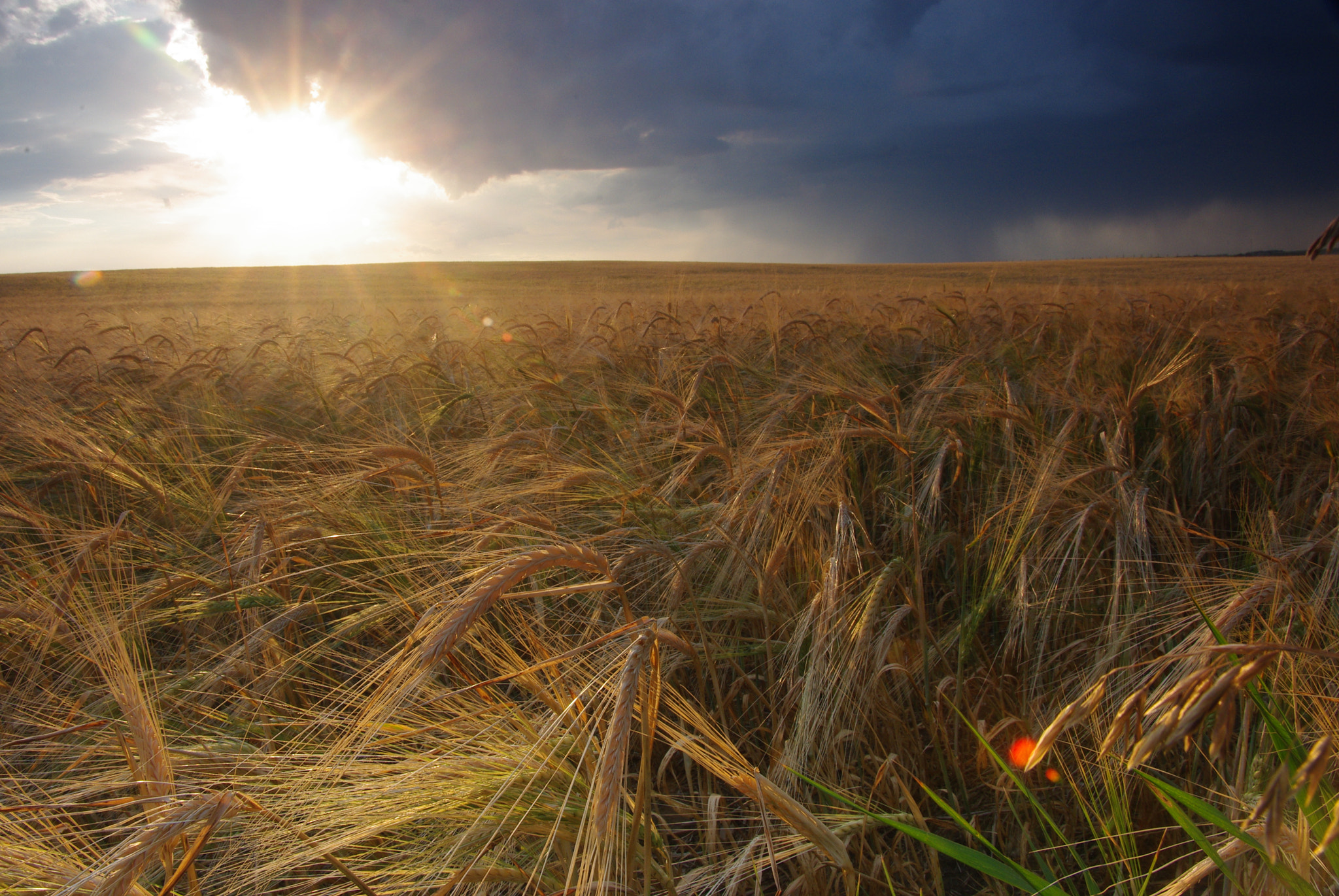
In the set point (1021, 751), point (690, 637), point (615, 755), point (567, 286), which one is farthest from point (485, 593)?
point (567, 286)

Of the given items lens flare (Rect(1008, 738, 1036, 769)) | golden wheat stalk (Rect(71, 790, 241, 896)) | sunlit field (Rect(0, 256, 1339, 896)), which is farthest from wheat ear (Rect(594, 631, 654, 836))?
lens flare (Rect(1008, 738, 1036, 769))

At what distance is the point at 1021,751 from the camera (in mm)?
1510

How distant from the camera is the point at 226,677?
1.72 metres

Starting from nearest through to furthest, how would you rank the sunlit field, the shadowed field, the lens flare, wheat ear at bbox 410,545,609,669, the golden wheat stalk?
the golden wheat stalk
wheat ear at bbox 410,545,609,669
the sunlit field
the lens flare
the shadowed field

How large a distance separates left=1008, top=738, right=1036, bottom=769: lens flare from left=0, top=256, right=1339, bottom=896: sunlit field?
32 millimetres

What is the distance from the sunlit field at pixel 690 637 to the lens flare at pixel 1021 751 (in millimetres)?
32

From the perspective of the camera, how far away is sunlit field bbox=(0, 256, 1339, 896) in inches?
39.3

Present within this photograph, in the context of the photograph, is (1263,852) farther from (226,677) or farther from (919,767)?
(226,677)

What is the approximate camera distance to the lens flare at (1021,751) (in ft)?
4.86

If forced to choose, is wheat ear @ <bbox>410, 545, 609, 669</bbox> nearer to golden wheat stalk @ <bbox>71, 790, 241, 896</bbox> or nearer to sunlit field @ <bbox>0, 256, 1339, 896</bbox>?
sunlit field @ <bbox>0, 256, 1339, 896</bbox>

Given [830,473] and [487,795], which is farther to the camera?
[830,473]

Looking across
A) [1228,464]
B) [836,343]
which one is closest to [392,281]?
[836,343]

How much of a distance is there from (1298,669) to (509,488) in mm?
1995

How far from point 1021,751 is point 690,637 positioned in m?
0.88
